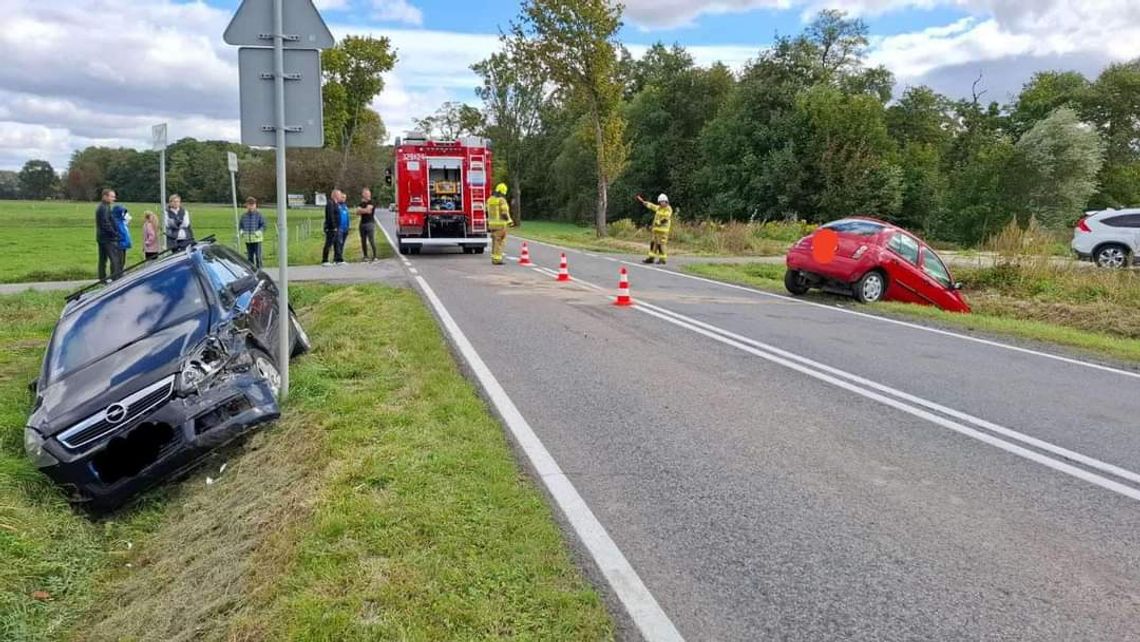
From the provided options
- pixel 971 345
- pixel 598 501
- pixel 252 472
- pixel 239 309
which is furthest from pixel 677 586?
pixel 971 345

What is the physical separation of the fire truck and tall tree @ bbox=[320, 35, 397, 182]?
100ft

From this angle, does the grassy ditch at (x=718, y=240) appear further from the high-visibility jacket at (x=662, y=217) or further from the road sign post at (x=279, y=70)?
the road sign post at (x=279, y=70)

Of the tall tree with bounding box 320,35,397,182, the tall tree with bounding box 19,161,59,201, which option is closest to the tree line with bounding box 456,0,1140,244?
the tall tree with bounding box 320,35,397,182

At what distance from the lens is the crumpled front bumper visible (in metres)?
4.85

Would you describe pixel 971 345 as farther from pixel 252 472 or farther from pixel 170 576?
pixel 170 576

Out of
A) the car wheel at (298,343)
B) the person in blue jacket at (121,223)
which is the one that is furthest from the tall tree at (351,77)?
the car wheel at (298,343)

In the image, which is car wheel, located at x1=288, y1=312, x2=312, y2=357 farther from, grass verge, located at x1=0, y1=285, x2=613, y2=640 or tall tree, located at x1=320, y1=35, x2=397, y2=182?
tall tree, located at x1=320, y1=35, x2=397, y2=182

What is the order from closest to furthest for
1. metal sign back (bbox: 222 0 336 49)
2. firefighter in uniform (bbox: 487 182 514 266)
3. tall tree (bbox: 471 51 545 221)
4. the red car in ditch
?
metal sign back (bbox: 222 0 336 49) < the red car in ditch < firefighter in uniform (bbox: 487 182 514 266) < tall tree (bbox: 471 51 545 221)

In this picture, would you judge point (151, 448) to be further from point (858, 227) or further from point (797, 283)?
point (858, 227)

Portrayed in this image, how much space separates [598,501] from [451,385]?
248cm

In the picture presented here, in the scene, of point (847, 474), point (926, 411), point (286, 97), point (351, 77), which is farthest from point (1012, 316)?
point (351, 77)

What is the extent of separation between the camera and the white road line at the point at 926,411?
4.85m

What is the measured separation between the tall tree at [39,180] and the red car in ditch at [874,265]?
466ft

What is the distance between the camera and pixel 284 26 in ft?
18.5
